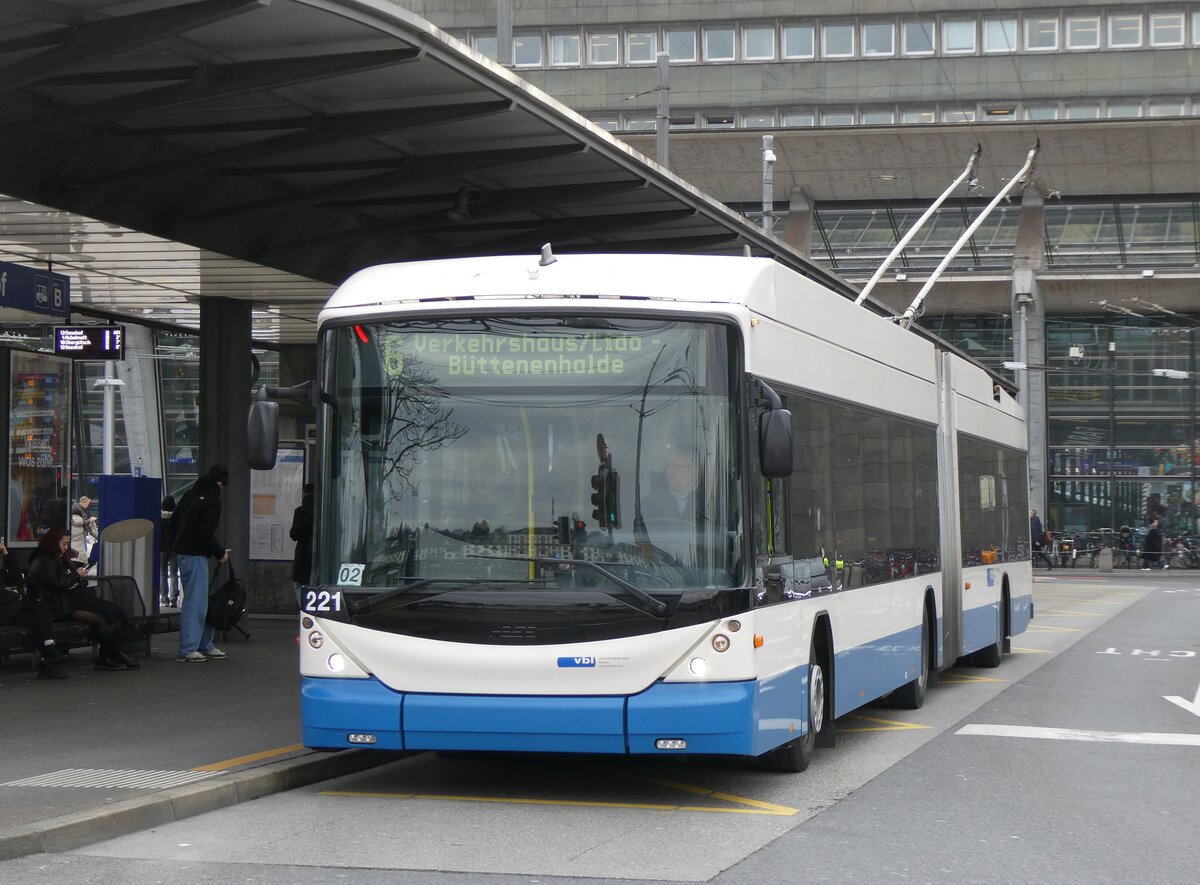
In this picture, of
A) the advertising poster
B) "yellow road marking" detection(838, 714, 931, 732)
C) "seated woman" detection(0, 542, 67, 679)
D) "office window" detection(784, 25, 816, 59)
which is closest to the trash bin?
"seated woman" detection(0, 542, 67, 679)

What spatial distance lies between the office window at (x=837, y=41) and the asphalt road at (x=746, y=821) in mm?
36768

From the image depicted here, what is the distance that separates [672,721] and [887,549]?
451cm

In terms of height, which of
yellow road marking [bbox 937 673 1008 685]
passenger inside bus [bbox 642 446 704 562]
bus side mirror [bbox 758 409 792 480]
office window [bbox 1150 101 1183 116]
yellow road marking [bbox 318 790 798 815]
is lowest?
yellow road marking [bbox 937 673 1008 685]

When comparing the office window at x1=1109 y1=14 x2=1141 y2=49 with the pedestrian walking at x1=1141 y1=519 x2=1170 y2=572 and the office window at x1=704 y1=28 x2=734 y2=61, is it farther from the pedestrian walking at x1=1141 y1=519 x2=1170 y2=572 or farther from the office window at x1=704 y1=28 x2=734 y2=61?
the pedestrian walking at x1=1141 y1=519 x2=1170 y2=572

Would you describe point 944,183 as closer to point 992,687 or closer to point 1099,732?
point 992,687

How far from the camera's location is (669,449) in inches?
347

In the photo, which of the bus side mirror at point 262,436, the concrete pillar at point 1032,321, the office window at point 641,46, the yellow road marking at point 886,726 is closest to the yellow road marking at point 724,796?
the bus side mirror at point 262,436

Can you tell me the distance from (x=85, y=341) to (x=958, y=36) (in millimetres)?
34088

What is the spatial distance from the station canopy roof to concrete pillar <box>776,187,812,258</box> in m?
27.6

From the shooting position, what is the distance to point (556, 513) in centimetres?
876

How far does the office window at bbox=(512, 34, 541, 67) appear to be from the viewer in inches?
1947

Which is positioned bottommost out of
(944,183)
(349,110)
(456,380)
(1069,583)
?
(1069,583)

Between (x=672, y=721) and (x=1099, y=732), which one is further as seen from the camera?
(x=1099, y=732)

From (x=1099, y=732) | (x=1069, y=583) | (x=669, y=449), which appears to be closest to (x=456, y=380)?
(x=669, y=449)
